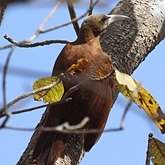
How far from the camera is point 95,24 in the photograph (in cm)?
257

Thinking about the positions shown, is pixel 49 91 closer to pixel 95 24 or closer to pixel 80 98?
pixel 80 98

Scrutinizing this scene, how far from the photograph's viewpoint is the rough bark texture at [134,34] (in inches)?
87.4

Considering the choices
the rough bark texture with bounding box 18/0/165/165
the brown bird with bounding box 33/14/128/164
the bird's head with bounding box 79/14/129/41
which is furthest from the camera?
the bird's head with bounding box 79/14/129/41

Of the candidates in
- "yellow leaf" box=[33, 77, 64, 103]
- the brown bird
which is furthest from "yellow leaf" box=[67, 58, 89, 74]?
"yellow leaf" box=[33, 77, 64, 103]

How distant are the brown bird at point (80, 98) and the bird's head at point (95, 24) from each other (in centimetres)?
18

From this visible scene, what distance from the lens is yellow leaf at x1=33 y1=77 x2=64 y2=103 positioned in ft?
5.77

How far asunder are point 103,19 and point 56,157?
2.85 feet

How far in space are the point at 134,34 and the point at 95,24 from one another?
360mm

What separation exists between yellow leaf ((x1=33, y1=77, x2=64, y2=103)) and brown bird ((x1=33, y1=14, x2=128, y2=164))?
0.04 m

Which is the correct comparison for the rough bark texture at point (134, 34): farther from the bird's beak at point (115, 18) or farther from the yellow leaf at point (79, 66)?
the yellow leaf at point (79, 66)

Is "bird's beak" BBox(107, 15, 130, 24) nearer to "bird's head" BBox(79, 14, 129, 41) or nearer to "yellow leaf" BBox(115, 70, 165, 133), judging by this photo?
"bird's head" BBox(79, 14, 129, 41)


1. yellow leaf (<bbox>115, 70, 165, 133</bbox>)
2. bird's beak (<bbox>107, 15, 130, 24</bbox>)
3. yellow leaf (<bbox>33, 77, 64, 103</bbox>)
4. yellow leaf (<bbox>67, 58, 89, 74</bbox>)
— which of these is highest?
bird's beak (<bbox>107, 15, 130, 24</bbox>)

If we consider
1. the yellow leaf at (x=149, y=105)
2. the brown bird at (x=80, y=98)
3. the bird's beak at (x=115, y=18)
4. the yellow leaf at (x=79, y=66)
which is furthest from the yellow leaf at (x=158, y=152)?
the bird's beak at (x=115, y=18)

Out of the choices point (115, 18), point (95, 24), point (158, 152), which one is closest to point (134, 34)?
point (115, 18)
